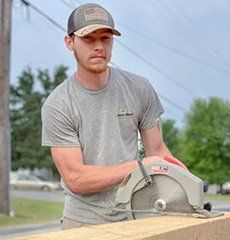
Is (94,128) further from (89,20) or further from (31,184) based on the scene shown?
(31,184)

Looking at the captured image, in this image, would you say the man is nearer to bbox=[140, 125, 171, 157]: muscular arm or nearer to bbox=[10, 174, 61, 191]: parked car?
bbox=[140, 125, 171, 157]: muscular arm

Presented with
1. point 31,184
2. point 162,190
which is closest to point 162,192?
point 162,190

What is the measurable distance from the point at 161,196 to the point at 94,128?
0.43m

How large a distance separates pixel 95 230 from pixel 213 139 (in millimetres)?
54789

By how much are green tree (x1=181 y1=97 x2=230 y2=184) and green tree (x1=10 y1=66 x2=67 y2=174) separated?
11.8m

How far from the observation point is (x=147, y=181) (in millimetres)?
2539

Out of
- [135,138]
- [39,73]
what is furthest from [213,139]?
[135,138]

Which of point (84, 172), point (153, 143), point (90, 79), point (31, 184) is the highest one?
point (31, 184)

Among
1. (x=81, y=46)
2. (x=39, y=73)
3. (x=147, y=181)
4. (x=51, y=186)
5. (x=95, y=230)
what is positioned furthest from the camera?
(x=39, y=73)

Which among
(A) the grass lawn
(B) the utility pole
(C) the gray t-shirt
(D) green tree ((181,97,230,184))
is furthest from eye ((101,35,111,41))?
(D) green tree ((181,97,230,184))

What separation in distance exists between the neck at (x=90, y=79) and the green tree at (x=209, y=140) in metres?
52.6

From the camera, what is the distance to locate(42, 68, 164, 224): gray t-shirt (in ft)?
9.01

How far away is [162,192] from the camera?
2.55 m

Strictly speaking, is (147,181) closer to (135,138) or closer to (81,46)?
(135,138)
